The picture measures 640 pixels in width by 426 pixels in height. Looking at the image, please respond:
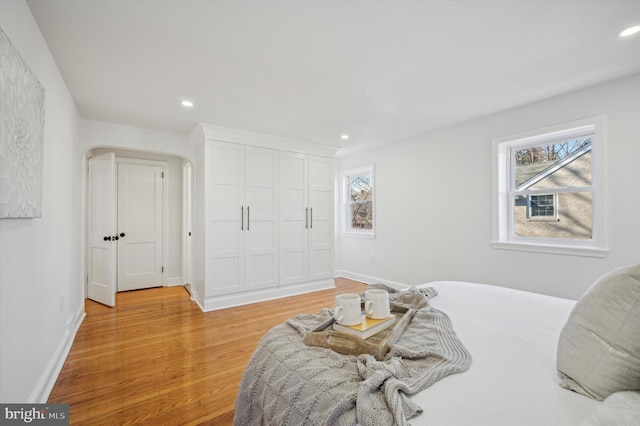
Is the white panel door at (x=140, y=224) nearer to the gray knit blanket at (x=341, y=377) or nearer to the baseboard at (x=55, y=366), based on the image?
the baseboard at (x=55, y=366)

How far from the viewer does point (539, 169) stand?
10.2 ft

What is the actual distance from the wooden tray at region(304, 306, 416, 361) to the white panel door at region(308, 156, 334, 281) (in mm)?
3467

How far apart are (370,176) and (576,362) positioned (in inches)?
178

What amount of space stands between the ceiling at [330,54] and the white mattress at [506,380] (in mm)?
1751

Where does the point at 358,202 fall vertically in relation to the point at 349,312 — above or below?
above

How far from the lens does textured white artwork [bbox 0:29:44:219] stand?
125 cm

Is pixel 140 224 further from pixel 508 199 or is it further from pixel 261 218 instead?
pixel 508 199

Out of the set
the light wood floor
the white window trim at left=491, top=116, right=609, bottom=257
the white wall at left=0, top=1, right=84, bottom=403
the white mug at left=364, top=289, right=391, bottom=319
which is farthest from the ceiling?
the light wood floor

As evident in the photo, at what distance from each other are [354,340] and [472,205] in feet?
10.3

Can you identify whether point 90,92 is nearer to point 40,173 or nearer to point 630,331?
point 40,173

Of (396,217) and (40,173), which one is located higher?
(40,173)

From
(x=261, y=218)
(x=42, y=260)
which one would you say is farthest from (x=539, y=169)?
(x=42, y=260)

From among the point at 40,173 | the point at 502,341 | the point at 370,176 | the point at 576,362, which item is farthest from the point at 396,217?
the point at 40,173

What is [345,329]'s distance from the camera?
1.13 m
